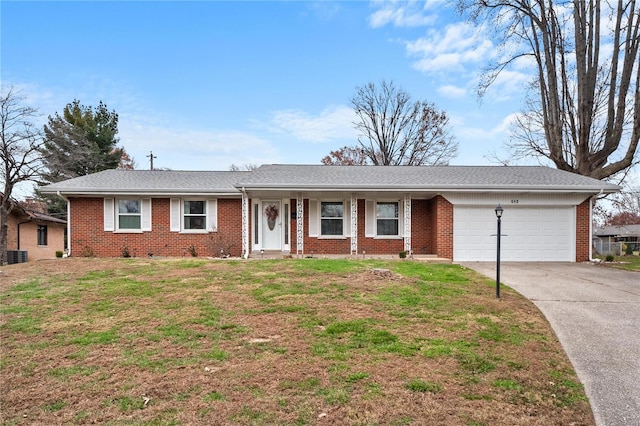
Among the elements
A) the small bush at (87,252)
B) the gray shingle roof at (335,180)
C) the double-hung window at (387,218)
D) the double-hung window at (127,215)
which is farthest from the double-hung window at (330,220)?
the small bush at (87,252)

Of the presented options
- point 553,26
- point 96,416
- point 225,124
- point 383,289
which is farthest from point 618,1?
point 96,416

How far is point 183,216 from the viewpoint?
13797 millimetres

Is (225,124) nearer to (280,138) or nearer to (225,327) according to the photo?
(280,138)

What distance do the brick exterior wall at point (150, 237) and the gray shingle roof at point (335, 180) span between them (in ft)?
2.44

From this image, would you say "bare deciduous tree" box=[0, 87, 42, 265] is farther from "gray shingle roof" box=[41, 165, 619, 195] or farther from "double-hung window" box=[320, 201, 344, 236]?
"double-hung window" box=[320, 201, 344, 236]

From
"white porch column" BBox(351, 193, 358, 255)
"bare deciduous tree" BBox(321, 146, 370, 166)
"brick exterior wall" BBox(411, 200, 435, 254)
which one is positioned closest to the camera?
"white porch column" BBox(351, 193, 358, 255)

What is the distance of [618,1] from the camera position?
16.1 meters

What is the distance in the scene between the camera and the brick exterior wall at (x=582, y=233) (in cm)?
1259

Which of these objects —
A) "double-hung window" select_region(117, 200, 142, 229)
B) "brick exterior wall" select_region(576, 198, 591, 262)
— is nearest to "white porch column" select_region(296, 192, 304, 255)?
"double-hung window" select_region(117, 200, 142, 229)

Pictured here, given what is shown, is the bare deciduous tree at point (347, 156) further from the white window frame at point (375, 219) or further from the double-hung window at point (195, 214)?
the double-hung window at point (195, 214)

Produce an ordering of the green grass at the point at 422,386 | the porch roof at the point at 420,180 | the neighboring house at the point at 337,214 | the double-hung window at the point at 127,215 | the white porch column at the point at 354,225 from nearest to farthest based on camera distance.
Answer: the green grass at the point at 422,386
the porch roof at the point at 420,180
the neighboring house at the point at 337,214
the white porch column at the point at 354,225
the double-hung window at the point at 127,215

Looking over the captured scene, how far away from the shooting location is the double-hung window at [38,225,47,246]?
24.5 m

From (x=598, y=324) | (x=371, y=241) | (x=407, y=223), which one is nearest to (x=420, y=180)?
(x=407, y=223)

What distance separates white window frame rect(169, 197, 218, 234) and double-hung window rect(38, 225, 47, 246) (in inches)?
673
